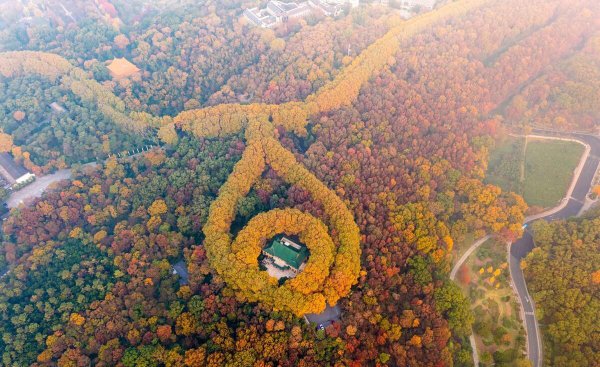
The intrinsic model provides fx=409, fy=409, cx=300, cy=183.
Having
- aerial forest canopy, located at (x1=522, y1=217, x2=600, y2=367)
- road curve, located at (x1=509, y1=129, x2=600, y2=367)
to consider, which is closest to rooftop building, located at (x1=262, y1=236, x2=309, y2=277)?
road curve, located at (x1=509, y1=129, x2=600, y2=367)

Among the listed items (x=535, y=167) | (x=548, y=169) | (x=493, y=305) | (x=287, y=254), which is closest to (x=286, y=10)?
(x=535, y=167)

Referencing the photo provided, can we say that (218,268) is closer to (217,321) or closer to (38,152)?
(217,321)

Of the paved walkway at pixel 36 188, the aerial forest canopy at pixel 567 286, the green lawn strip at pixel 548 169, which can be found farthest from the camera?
the paved walkway at pixel 36 188

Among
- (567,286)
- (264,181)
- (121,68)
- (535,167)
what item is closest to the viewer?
(567,286)

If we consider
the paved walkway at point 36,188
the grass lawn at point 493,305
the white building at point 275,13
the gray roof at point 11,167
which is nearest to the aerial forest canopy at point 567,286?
the grass lawn at point 493,305

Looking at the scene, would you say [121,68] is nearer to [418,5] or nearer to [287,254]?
[287,254]

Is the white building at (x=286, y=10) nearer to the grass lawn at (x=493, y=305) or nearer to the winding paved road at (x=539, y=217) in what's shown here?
the winding paved road at (x=539, y=217)
